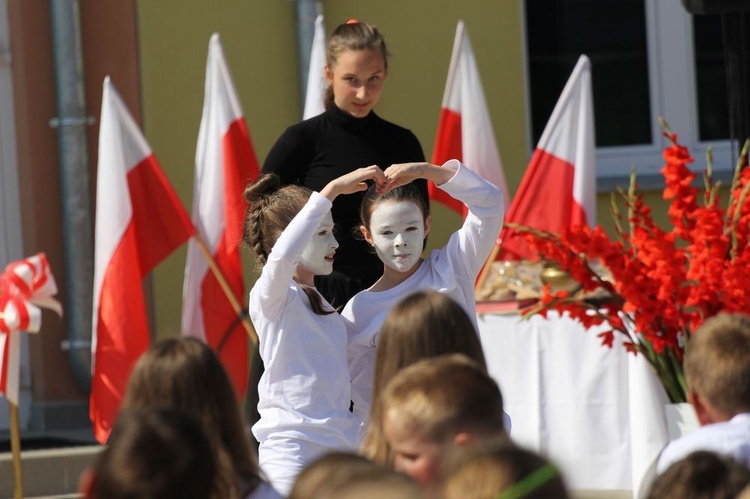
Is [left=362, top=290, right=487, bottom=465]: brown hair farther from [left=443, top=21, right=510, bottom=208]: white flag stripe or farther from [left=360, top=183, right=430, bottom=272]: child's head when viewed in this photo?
[left=443, top=21, right=510, bottom=208]: white flag stripe

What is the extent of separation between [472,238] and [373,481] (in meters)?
1.90

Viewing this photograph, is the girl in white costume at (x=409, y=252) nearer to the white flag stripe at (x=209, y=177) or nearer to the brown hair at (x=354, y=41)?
the brown hair at (x=354, y=41)

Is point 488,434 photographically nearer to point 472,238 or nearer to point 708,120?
point 472,238

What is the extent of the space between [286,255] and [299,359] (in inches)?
10.1

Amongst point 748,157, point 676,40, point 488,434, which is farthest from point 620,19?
point 488,434

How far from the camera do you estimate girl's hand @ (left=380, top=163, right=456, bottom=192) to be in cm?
363

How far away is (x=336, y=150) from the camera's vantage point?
421cm

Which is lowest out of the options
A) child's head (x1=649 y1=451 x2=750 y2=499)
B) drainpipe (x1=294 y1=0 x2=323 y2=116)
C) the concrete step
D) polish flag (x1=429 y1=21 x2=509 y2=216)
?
the concrete step

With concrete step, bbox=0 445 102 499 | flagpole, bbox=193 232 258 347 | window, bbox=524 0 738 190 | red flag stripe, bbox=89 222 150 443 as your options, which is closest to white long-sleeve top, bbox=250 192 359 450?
red flag stripe, bbox=89 222 150 443

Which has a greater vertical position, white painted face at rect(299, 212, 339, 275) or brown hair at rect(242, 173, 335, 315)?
brown hair at rect(242, 173, 335, 315)

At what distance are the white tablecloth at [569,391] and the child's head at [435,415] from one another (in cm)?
330

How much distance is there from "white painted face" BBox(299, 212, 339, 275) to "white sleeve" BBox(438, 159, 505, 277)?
30 centimetres

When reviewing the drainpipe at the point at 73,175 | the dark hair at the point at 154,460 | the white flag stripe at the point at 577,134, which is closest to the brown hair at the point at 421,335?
the dark hair at the point at 154,460

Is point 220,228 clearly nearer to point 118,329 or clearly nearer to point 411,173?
point 118,329
